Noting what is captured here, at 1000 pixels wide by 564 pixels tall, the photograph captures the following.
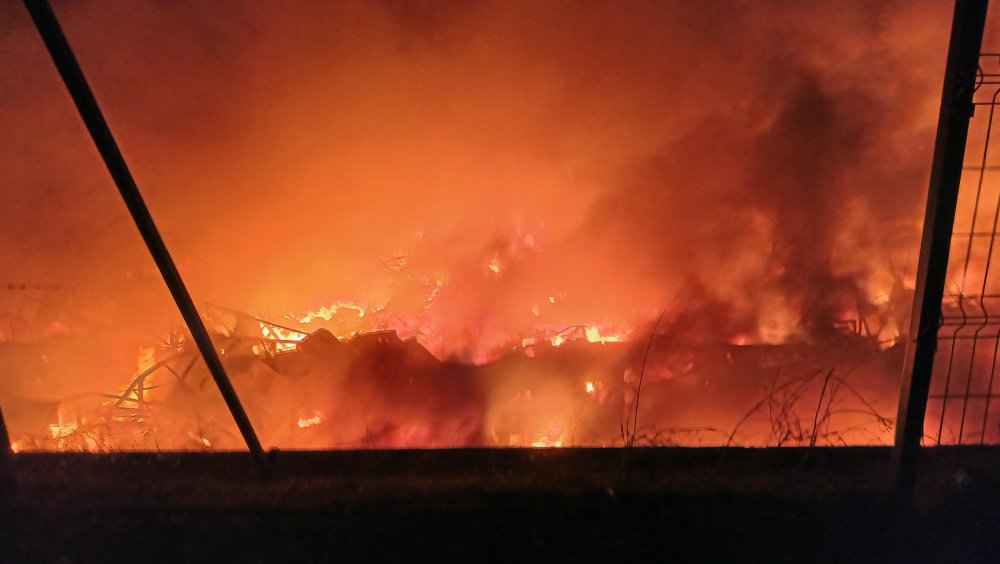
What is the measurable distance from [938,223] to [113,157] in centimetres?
Result: 396

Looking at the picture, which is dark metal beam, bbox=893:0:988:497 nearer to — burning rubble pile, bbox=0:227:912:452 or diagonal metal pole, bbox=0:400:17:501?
burning rubble pile, bbox=0:227:912:452

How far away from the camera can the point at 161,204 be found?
279 inches

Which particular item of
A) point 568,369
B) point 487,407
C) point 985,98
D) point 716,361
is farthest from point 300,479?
point 985,98

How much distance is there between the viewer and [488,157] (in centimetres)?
743

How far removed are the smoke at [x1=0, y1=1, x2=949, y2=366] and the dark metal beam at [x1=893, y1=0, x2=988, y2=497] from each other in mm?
3770

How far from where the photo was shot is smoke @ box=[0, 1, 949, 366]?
6875mm

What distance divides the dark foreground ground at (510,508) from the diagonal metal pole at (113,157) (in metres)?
0.57

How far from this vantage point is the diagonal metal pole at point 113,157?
2734 millimetres

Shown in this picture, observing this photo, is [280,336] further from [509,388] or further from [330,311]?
[509,388]

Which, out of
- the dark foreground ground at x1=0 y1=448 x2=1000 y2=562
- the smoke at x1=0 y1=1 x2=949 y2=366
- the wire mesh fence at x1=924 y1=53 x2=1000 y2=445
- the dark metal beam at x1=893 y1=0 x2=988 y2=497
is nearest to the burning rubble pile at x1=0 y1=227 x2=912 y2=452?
the smoke at x1=0 y1=1 x2=949 y2=366

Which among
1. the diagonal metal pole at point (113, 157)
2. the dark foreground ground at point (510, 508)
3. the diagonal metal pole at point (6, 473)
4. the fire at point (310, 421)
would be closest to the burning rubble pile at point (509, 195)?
the fire at point (310, 421)

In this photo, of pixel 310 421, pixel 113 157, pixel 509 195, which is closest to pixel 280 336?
pixel 310 421

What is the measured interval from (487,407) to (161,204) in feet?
14.7

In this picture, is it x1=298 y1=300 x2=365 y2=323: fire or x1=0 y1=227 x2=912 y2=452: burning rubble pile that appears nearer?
x1=0 y1=227 x2=912 y2=452: burning rubble pile
